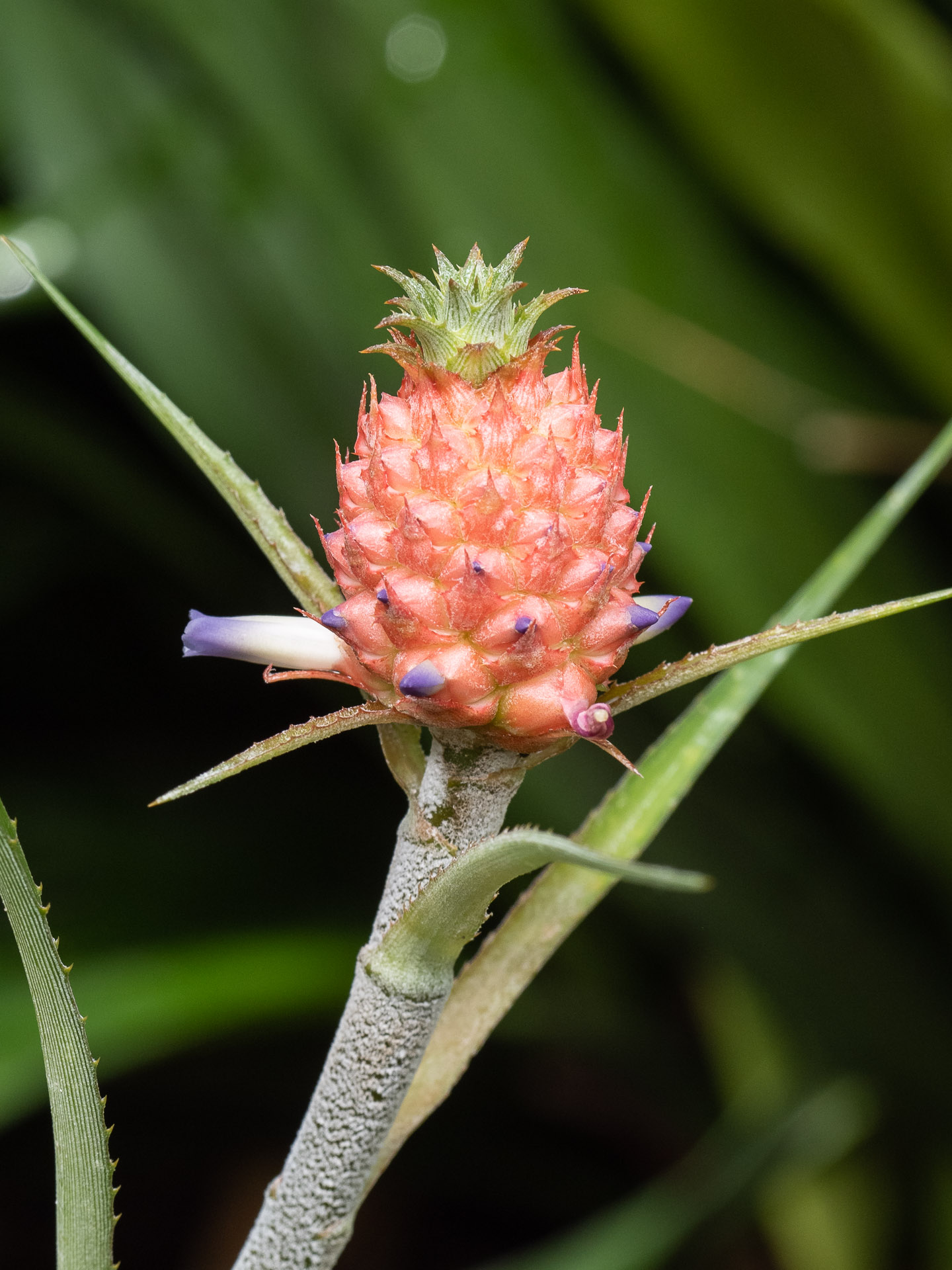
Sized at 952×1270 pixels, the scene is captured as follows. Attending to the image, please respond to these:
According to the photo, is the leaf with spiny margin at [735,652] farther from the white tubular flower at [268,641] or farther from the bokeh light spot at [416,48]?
the bokeh light spot at [416,48]

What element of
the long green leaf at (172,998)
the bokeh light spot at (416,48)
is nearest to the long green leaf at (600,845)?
the long green leaf at (172,998)

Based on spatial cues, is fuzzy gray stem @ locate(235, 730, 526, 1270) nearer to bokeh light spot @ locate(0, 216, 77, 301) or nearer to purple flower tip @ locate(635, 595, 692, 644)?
purple flower tip @ locate(635, 595, 692, 644)

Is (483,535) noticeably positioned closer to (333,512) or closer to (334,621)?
(334,621)

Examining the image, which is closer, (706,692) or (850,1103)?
(706,692)

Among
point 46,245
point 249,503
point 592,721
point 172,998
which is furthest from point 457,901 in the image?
point 46,245

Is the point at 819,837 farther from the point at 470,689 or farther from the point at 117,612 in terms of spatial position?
the point at 470,689

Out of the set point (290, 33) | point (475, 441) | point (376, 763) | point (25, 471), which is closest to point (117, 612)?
point (25, 471)

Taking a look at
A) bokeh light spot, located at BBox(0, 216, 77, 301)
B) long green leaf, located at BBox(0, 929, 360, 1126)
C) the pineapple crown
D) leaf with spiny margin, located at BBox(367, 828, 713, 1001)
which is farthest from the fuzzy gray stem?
bokeh light spot, located at BBox(0, 216, 77, 301)
